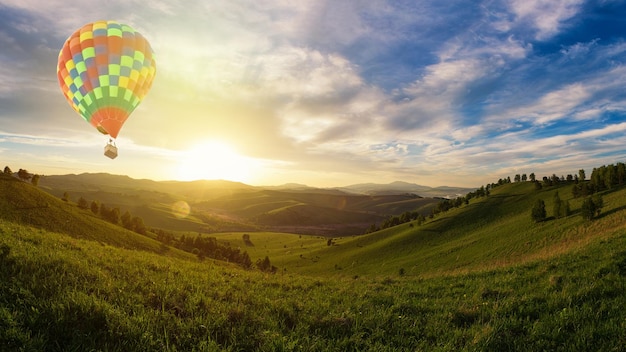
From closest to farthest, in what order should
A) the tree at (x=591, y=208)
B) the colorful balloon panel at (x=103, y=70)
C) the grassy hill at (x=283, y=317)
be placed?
the grassy hill at (x=283, y=317)
the colorful balloon panel at (x=103, y=70)
the tree at (x=591, y=208)

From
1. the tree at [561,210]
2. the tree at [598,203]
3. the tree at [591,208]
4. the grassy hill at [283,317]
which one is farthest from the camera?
the tree at [561,210]

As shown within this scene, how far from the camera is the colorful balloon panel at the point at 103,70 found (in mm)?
31500

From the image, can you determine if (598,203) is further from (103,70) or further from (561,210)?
(103,70)

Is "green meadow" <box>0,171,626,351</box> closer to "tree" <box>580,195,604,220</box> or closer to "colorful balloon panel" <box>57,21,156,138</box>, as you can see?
"colorful balloon panel" <box>57,21,156,138</box>

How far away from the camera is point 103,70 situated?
31672mm

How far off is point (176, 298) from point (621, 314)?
11110 millimetres

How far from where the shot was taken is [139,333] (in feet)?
18.9

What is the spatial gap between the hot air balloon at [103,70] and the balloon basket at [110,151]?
10.1ft

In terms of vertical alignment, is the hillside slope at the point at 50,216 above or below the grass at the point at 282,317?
below

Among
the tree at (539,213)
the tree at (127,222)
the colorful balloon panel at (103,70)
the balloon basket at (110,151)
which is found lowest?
the tree at (127,222)

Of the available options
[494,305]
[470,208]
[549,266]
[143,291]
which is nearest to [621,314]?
[494,305]

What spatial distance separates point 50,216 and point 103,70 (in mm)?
28221

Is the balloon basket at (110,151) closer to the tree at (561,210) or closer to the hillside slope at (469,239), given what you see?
the hillside slope at (469,239)

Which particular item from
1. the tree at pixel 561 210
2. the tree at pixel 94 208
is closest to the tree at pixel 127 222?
the tree at pixel 94 208
